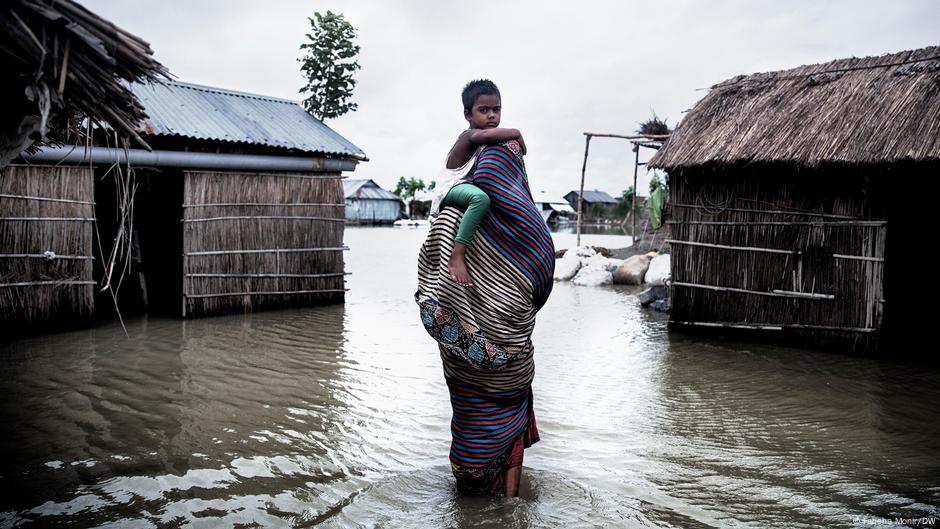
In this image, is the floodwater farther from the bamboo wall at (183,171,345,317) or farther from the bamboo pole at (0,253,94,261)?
the bamboo wall at (183,171,345,317)

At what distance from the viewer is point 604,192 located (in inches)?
2739

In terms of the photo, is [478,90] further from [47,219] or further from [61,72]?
[47,219]

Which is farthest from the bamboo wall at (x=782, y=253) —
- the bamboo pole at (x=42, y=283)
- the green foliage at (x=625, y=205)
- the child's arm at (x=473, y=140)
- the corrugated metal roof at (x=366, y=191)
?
the corrugated metal roof at (x=366, y=191)

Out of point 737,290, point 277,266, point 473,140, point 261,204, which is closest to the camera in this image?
point 473,140

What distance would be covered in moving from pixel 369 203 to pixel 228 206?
4103cm

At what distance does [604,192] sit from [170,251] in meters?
61.9

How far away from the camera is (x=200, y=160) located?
916cm

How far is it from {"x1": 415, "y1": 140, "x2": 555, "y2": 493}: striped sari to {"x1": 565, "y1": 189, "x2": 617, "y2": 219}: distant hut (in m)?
50.4

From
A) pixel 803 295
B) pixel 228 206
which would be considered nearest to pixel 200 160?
pixel 228 206

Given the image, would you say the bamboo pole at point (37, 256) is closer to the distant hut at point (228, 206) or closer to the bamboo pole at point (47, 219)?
the bamboo pole at point (47, 219)

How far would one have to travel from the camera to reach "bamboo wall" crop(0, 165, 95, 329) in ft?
25.7

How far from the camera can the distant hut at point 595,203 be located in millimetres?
54281

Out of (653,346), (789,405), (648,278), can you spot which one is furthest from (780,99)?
(648,278)

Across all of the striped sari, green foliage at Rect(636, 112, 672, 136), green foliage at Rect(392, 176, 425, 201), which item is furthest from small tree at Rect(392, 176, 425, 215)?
the striped sari
